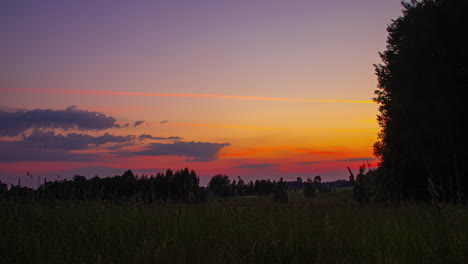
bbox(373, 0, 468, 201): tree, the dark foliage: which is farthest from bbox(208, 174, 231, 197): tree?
bbox(373, 0, 468, 201): tree

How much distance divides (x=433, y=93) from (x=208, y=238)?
16.7m

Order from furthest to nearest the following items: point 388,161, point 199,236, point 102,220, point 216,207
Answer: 1. point 388,161
2. point 216,207
3. point 102,220
4. point 199,236

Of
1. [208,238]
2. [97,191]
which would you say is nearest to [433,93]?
[208,238]

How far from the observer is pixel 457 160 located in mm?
18094

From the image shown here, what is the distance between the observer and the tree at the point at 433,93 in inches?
695

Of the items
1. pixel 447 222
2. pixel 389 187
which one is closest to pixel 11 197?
pixel 447 222

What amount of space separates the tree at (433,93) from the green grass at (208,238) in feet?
36.8

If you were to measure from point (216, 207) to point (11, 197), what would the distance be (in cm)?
523

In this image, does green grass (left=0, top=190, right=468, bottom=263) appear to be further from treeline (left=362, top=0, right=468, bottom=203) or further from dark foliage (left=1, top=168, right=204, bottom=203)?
treeline (left=362, top=0, right=468, bottom=203)

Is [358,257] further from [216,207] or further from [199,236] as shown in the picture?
[216,207]

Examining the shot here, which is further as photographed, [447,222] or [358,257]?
[447,222]

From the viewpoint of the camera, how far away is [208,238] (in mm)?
6203

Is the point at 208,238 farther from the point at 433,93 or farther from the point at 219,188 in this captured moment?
the point at 433,93

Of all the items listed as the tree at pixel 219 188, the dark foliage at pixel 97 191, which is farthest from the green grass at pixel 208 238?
the tree at pixel 219 188
